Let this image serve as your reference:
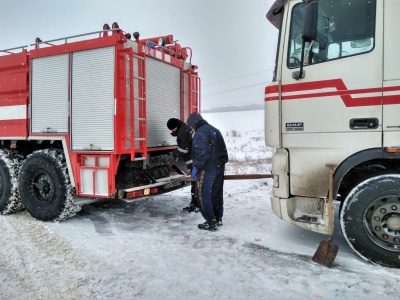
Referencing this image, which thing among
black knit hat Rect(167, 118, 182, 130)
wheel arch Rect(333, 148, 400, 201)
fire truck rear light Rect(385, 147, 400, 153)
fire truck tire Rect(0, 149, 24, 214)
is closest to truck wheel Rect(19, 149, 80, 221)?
fire truck tire Rect(0, 149, 24, 214)

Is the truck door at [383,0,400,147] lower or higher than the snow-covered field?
higher

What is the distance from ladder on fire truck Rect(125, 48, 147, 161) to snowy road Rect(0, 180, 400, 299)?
1.25 meters

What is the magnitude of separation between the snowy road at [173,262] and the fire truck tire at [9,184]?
0.23m

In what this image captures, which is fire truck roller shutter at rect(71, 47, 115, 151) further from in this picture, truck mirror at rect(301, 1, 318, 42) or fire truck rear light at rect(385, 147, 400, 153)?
fire truck rear light at rect(385, 147, 400, 153)

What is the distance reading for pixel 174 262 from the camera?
394cm

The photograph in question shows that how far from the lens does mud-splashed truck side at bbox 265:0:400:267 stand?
3.69 meters

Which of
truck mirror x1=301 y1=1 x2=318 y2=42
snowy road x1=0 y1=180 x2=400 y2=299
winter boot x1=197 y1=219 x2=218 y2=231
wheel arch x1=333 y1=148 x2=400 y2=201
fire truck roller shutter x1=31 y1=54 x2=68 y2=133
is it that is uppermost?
truck mirror x1=301 y1=1 x2=318 y2=42

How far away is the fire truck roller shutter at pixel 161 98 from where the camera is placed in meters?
5.89

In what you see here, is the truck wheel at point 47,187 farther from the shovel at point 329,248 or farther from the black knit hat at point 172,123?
the shovel at point 329,248

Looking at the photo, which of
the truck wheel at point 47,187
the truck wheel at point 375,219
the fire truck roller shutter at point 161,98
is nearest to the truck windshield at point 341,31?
A: the truck wheel at point 375,219

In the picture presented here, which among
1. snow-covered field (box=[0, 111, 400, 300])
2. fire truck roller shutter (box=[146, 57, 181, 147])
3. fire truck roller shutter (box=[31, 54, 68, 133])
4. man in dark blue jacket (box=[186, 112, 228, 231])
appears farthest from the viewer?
fire truck roller shutter (box=[146, 57, 181, 147])

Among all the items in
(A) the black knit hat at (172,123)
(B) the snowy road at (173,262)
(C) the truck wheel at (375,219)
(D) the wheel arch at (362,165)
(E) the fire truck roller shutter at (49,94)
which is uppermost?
(E) the fire truck roller shutter at (49,94)

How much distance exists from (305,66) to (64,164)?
152 inches

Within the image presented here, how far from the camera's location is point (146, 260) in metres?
4.00
